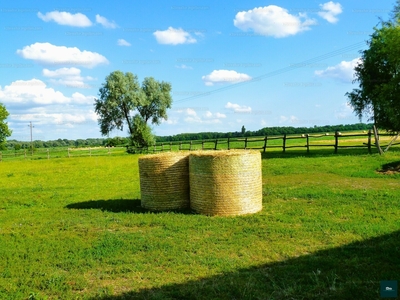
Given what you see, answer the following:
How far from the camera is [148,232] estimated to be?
661 cm

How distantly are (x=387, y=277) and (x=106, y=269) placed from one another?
141 inches

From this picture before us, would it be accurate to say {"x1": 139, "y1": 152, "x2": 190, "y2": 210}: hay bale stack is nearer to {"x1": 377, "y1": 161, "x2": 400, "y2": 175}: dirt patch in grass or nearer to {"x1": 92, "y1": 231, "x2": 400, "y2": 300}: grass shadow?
{"x1": 92, "y1": 231, "x2": 400, "y2": 300}: grass shadow

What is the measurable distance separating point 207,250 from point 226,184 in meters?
2.39

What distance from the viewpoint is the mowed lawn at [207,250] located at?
4.12 meters

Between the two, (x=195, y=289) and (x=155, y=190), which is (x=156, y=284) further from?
(x=155, y=190)

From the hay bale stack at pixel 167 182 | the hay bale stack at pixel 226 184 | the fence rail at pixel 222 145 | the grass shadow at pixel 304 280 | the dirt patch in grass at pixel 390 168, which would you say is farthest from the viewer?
the fence rail at pixel 222 145

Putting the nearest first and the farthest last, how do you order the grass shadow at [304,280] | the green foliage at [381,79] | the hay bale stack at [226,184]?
1. the grass shadow at [304,280]
2. the hay bale stack at [226,184]
3. the green foliage at [381,79]

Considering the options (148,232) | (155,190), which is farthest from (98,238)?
(155,190)

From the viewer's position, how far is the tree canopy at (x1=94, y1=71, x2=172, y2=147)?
172 feet

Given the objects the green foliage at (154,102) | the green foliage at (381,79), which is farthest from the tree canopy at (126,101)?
the green foliage at (381,79)

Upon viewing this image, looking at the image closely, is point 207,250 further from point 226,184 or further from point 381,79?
point 381,79

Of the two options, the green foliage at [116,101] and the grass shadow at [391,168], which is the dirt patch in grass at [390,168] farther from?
the green foliage at [116,101]

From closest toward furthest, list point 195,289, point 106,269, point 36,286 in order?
1. point 195,289
2. point 36,286
3. point 106,269

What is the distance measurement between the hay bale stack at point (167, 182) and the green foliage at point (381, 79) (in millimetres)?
18025
